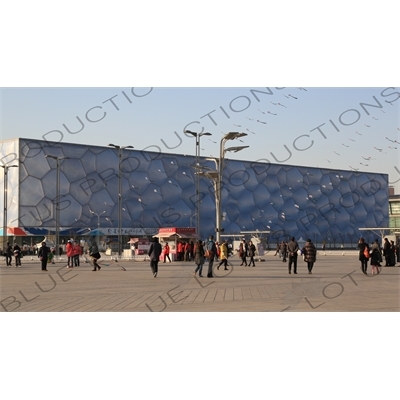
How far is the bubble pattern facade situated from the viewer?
60.9 metres

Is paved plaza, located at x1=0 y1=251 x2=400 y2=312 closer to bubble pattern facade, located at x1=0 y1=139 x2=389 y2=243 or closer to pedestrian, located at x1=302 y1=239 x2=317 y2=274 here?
pedestrian, located at x1=302 y1=239 x2=317 y2=274

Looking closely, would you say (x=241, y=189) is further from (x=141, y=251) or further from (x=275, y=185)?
(x=141, y=251)

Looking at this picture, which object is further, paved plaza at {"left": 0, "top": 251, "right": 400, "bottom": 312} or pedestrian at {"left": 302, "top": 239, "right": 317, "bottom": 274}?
pedestrian at {"left": 302, "top": 239, "right": 317, "bottom": 274}

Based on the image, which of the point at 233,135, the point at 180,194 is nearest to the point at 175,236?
the point at 233,135

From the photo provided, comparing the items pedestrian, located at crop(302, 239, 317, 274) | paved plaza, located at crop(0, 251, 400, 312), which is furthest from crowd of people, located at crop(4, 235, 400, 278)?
paved plaza, located at crop(0, 251, 400, 312)

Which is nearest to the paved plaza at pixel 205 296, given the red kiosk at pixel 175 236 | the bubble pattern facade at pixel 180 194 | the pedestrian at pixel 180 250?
the pedestrian at pixel 180 250

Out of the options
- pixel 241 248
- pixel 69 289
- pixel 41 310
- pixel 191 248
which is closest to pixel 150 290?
pixel 69 289

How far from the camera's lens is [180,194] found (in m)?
70.1

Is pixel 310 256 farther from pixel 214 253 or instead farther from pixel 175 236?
pixel 175 236

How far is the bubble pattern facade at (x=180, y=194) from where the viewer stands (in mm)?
60906

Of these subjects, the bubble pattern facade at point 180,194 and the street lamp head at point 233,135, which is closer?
the street lamp head at point 233,135

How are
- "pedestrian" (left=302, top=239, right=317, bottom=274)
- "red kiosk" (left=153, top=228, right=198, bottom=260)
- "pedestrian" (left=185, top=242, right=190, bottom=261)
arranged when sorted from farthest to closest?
"red kiosk" (left=153, top=228, right=198, bottom=260), "pedestrian" (left=185, top=242, right=190, bottom=261), "pedestrian" (left=302, top=239, right=317, bottom=274)

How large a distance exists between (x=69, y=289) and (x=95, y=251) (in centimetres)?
1015

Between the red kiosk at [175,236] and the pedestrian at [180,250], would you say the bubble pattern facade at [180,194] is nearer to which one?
the red kiosk at [175,236]
